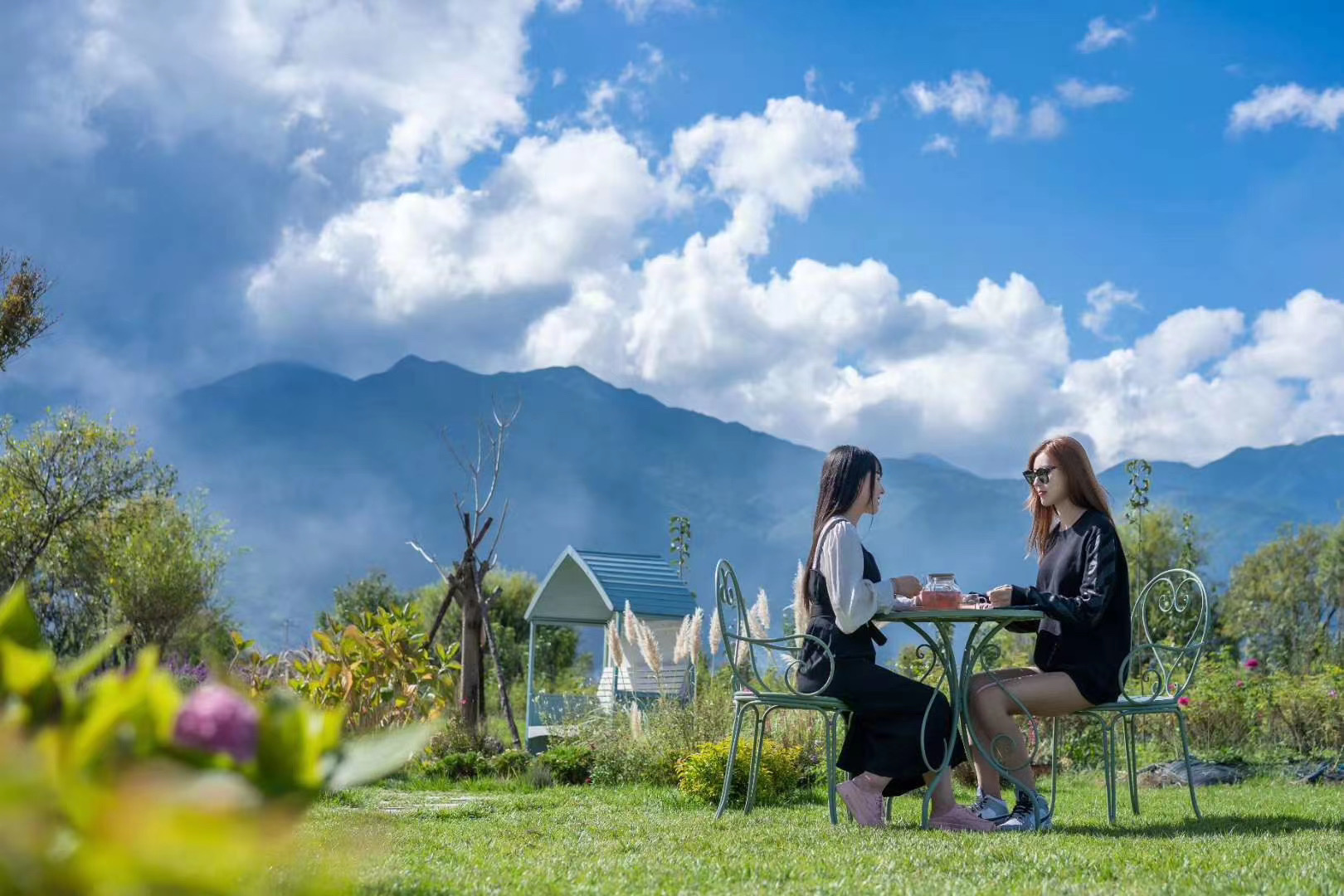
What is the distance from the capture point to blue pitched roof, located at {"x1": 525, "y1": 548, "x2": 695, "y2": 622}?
41.7ft

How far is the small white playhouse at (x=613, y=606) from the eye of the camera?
457 inches

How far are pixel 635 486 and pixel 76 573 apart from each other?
70.4 metres

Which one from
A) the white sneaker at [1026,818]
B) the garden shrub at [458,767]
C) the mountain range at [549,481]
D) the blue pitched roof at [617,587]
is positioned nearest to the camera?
the white sneaker at [1026,818]

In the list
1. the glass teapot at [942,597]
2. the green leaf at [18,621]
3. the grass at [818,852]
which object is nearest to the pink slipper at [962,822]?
the grass at [818,852]

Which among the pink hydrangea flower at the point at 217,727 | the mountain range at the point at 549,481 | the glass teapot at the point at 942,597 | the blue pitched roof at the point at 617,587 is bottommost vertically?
the pink hydrangea flower at the point at 217,727

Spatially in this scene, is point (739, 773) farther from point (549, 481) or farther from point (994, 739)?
point (549, 481)

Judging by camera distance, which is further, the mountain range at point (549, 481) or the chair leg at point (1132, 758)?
the mountain range at point (549, 481)

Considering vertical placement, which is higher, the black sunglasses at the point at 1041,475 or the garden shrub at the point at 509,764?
the black sunglasses at the point at 1041,475

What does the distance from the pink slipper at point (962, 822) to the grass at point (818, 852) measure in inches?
5.9

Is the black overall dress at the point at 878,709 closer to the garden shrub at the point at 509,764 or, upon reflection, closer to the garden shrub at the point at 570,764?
the garden shrub at the point at 570,764

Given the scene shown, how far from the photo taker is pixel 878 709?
16.6ft

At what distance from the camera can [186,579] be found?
742 inches

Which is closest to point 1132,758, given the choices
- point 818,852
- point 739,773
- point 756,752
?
point 756,752

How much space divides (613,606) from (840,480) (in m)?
7.39
